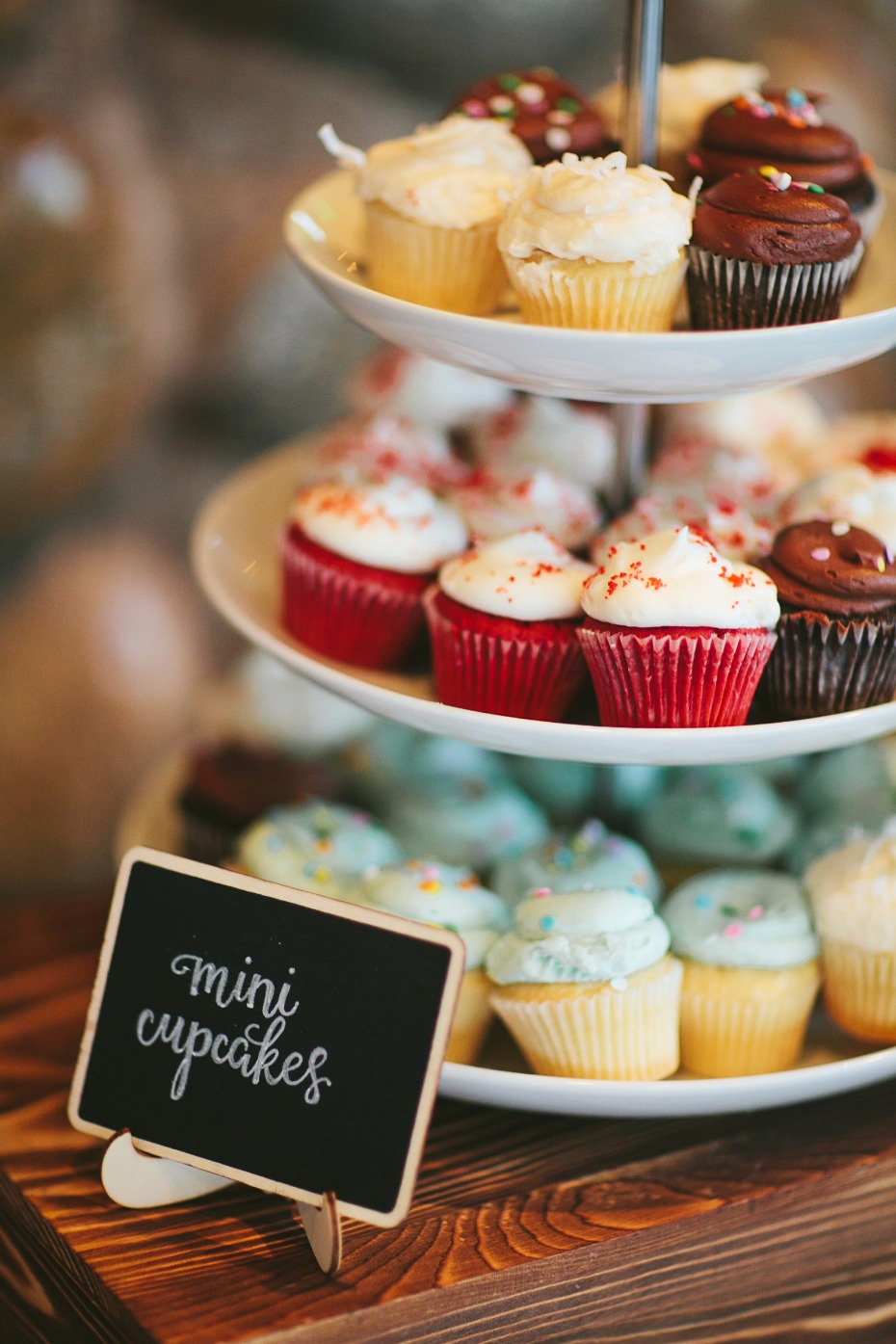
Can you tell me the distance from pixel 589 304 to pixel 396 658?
1.50 ft

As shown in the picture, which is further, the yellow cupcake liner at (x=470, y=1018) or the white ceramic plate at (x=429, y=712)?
the yellow cupcake liner at (x=470, y=1018)

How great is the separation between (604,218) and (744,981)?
A: 72 centimetres

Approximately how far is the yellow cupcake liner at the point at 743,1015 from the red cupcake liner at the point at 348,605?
17.9 inches

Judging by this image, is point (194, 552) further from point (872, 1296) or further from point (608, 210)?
point (872, 1296)

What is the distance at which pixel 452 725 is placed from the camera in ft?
3.76

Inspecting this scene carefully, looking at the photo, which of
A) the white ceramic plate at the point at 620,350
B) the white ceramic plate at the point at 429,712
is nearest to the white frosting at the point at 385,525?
the white ceramic plate at the point at 429,712

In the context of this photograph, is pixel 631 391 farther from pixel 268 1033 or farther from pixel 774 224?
pixel 268 1033

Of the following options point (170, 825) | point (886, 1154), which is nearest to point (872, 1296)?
point (886, 1154)

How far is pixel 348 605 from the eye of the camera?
53.2 inches

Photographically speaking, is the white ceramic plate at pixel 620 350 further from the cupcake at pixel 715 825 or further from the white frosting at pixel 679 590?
the cupcake at pixel 715 825

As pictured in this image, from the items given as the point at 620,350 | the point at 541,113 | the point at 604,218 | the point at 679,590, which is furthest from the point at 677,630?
the point at 541,113

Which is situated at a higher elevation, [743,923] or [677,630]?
[677,630]

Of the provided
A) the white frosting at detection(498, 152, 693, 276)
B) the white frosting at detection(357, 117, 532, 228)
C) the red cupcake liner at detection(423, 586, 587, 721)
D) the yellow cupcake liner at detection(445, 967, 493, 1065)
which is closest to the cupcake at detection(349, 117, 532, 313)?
the white frosting at detection(357, 117, 532, 228)

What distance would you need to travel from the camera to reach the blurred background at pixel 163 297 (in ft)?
6.93
